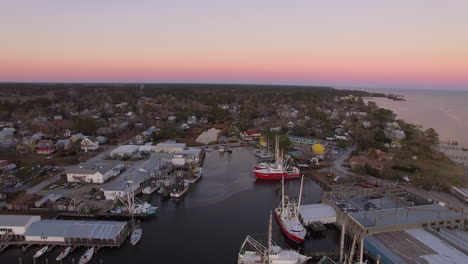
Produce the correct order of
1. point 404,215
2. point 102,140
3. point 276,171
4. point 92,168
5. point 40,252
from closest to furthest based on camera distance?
point 40,252 → point 404,215 → point 92,168 → point 276,171 → point 102,140

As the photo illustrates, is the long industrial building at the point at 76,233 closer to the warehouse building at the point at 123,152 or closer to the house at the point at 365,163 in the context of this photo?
the warehouse building at the point at 123,152

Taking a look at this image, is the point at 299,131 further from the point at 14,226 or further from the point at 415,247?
the point at 14,226

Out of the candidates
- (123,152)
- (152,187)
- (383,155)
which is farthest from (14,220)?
(383,155)

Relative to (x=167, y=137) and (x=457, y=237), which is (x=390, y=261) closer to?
(x=457, y=237)

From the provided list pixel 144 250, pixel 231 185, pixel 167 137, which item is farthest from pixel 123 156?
pixel 144 250

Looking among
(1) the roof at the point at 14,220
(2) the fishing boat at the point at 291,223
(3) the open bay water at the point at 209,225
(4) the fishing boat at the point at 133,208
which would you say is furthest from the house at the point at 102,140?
(2) the fishing boat at the point at 291,223
